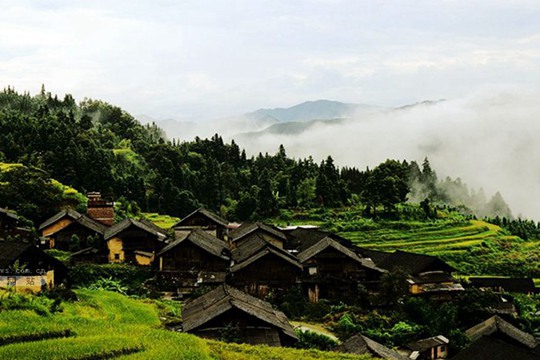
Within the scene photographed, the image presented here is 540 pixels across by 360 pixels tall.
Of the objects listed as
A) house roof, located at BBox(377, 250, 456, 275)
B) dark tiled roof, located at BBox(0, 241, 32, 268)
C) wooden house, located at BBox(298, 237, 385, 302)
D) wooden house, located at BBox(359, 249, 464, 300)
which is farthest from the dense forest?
wooden house, located at BBox(359, 249, 464, 300)

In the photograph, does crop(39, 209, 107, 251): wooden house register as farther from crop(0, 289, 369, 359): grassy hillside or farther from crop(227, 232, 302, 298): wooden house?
crop(0, 289, 369, 359): grassy hillside

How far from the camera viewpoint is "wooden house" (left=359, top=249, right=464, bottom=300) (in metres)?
40.5

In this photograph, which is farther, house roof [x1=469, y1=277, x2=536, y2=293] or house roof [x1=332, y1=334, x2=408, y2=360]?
house roof [x1=469, y1=277, x2=536, y2=293]

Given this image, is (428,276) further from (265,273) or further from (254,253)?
(254,253)

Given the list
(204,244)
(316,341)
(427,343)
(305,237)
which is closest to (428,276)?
(427,343)

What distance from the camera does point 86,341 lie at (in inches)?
671

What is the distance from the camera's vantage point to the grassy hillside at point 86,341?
16.1 m

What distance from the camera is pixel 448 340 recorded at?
3278cm

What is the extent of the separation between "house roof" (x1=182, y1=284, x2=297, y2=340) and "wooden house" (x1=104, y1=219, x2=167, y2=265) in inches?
741

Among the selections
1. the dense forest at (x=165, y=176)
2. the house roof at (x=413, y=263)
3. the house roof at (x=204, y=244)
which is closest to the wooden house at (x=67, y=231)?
the dense forest at (x=165, y=176)

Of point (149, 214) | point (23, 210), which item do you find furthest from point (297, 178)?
point (23, 210)

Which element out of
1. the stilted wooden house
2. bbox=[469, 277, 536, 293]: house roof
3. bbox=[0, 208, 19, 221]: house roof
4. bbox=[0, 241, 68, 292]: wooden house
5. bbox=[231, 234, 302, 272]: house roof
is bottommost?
bbox=[469, 277, 536, 293]: house roof

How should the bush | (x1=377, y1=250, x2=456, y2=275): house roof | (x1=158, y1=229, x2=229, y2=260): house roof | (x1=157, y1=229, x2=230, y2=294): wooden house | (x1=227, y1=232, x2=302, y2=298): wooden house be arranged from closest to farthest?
the bush
(x1=227, y1=232, x2=302, y2=298): wooden house
(x1=157, y1=229, x2=230, y2=294): wooden house
(x1=158, y1=229, x2=229, y2=260): house roof
(x1=377, y1=250, x2=456, y2=275): house roof

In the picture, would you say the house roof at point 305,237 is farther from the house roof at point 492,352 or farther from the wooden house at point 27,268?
the house roof at point 492,352
